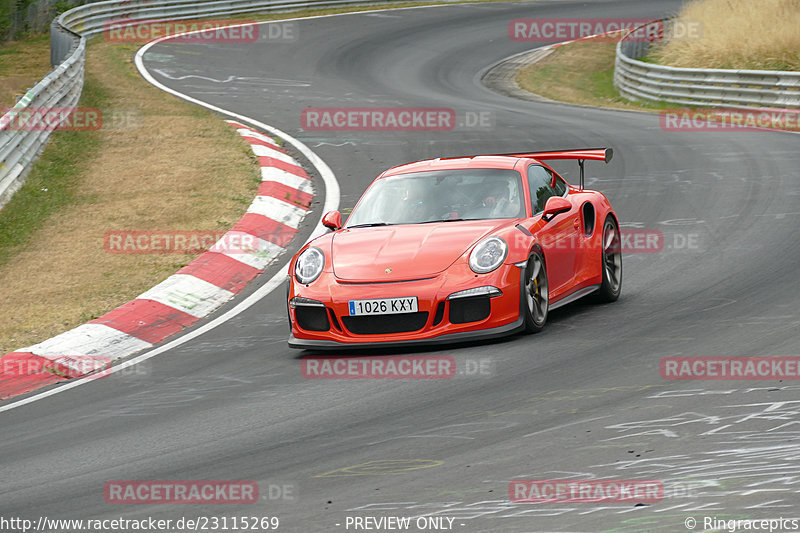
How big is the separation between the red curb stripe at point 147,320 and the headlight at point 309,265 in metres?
1.45

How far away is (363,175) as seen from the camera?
1516 centimetres

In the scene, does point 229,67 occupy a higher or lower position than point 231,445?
lower

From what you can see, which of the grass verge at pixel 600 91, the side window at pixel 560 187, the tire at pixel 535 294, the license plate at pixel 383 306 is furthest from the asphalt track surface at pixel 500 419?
the grass verge at pixel 600 91

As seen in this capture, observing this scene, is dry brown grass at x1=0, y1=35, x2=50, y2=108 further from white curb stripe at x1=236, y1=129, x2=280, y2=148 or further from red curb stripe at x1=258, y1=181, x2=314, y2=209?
red curb stripe at x1=258, y1=181, x2=314, y2=209

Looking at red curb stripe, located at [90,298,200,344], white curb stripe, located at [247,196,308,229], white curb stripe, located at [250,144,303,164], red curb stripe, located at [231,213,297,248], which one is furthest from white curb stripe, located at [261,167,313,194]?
red curb stripe, located at [90,298,200,344]

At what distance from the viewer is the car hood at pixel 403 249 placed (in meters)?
7.89

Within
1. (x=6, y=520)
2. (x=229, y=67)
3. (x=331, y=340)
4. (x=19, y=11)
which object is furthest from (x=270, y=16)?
(x=6, y=520)

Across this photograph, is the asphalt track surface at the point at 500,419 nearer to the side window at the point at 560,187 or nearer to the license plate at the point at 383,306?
the license plate at the point at 383,306

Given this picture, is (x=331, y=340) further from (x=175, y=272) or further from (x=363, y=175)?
(x=363, y=175)

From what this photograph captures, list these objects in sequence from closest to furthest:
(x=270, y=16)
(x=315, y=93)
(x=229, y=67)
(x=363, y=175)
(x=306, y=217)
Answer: (x=306, y=217) < (x=363, y=175) < (x=315, y=93) < (x=229, y=67) < (x=270, y=16)

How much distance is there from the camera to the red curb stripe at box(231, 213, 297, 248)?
39.2 feet

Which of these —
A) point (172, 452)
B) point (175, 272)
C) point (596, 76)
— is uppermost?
point (172, 452)

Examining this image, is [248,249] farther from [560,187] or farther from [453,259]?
[453,259]

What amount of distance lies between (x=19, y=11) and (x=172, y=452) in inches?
Answer: 1171
